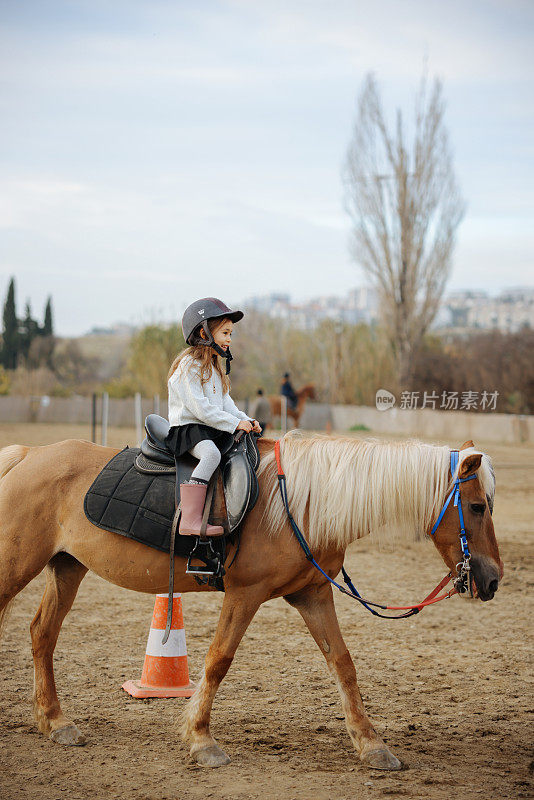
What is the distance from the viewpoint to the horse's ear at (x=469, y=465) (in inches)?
132

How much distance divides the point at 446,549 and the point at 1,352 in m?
55.8

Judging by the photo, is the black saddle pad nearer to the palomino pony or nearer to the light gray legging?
the palomino pony

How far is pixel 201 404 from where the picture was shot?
11.7ft

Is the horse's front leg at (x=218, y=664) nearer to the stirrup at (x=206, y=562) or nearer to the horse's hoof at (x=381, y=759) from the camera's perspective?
the stirrup at (x=206, y=562)

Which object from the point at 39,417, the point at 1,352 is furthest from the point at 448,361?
the point at 1,352

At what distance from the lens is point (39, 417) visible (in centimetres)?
3033

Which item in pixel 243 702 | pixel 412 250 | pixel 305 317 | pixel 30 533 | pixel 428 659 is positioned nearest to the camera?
pixel 30 533

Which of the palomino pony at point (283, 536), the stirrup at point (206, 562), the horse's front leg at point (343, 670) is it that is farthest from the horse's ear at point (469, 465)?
the stirrup at point (206, 562)

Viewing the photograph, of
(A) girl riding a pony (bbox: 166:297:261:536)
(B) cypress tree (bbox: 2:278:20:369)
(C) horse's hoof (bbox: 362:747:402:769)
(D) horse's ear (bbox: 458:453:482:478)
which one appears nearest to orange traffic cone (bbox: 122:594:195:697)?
(A) girl riding a pony (bbox: 166:297:261:536)

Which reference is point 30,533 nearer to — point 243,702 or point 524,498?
point 243,702

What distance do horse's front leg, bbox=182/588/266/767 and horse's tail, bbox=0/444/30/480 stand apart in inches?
51.7

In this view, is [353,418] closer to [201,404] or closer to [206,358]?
[206,358]

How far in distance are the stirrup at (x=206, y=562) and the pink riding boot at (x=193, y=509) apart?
0.31ft

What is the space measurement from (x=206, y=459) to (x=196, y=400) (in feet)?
0.90
